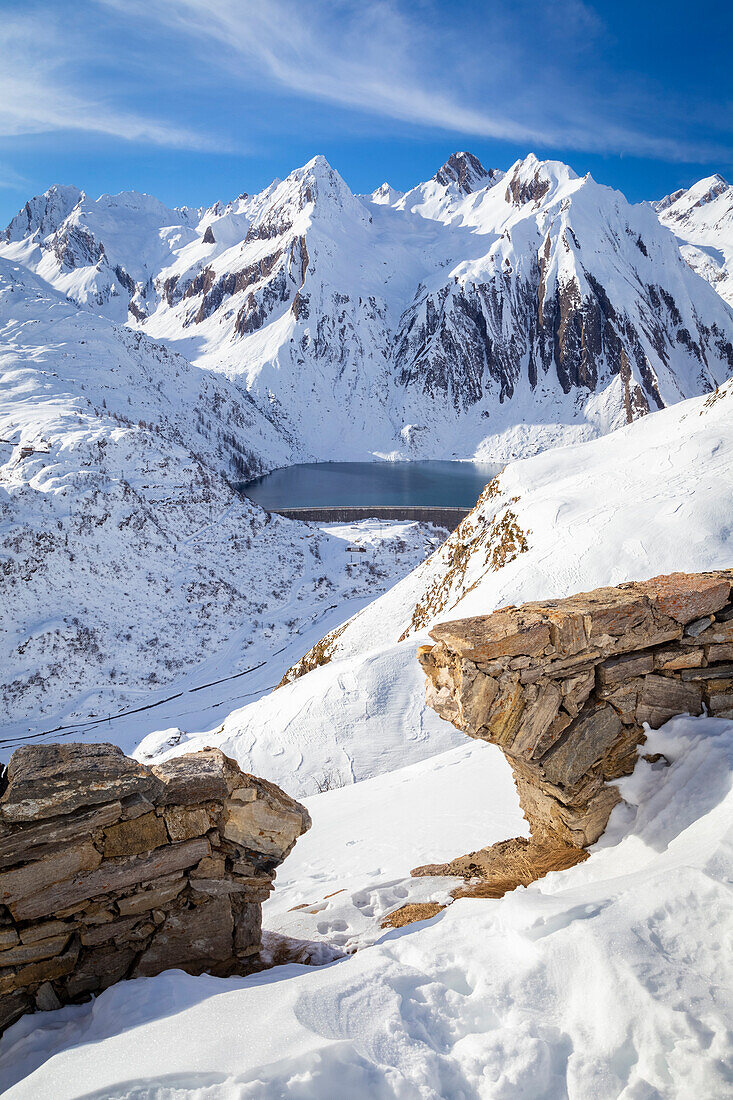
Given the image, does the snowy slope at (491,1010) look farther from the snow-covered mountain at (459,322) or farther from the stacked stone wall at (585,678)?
the snow-covered mountain at (459,322)

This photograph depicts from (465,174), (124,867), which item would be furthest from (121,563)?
(465,174)

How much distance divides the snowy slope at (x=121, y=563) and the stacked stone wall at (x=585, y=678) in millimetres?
20206

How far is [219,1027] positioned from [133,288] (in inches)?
6506

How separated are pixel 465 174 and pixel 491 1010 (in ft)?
615

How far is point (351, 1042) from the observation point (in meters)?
3.03

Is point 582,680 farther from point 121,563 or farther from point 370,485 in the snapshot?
point 370,485

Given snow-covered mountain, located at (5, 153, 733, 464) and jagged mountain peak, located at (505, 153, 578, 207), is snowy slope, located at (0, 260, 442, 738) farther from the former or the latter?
jagged mountain peak, located at (505, 153, 578, 207)

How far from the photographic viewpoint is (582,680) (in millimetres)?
5113

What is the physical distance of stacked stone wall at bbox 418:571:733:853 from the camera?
491cm

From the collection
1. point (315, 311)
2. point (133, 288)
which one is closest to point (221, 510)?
point (315, 311)

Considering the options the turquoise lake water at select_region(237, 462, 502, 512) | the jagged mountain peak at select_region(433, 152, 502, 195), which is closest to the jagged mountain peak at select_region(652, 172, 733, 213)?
the jagged mountain peak at select_region(433, 152, 502, 195)

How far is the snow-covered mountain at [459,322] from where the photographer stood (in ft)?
310

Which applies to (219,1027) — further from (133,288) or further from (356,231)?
(133,288)

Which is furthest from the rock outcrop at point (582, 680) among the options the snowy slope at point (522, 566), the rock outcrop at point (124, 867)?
the snowy slope at point (522, 566)
